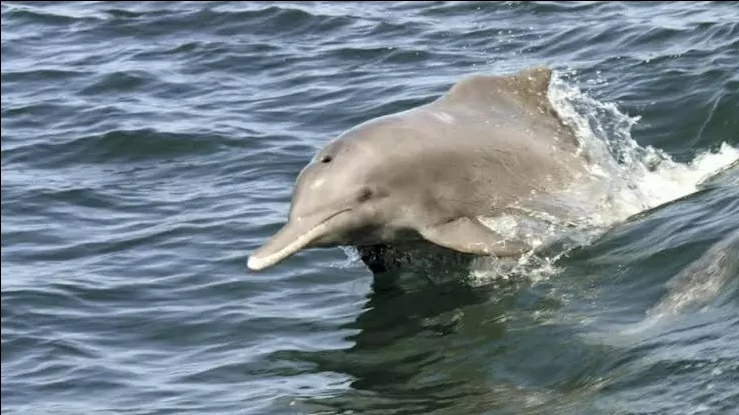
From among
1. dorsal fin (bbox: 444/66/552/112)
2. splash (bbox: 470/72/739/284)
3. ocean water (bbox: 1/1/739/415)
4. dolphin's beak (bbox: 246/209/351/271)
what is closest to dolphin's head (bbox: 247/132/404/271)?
dolphin's beak (bbox: 246/209/351/271)

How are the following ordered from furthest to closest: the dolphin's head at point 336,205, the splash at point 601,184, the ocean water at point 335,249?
the splash at point 601,184, the dolphin's head at point 336,205, the ocean water at point 335,249

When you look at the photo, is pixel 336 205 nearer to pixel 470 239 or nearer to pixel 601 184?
pixel 470 239

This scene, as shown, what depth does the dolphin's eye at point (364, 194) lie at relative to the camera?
10.3 meters

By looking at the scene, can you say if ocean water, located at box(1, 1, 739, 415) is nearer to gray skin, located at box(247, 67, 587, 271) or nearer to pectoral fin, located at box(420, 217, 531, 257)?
pectoral fin, located at box(420, 217, 531, 257)

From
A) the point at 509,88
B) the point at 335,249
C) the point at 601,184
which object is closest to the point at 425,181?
the point at 509,88

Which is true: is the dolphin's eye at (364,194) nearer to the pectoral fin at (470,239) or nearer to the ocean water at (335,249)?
the pectoral fin at (470,239)

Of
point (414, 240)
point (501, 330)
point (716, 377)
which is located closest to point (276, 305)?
point (414, 240)

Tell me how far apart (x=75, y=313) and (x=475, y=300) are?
3.14 m

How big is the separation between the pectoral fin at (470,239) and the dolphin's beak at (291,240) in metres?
0.70

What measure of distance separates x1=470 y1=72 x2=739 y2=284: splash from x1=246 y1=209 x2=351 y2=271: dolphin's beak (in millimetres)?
1293

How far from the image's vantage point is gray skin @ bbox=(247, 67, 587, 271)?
10.2 meters

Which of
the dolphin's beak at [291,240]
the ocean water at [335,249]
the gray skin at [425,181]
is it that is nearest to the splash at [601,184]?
the ocean water at [335,249]

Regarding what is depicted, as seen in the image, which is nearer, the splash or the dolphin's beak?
the dolphin's beak

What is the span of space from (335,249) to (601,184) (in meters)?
2.37
